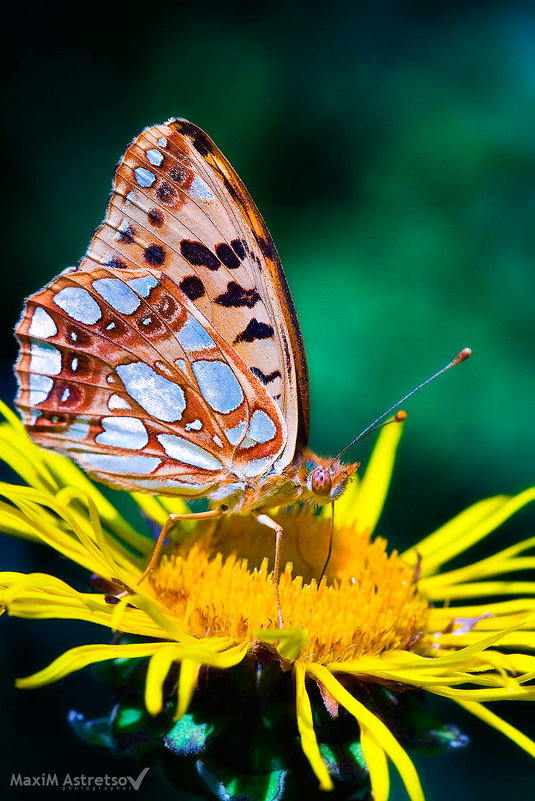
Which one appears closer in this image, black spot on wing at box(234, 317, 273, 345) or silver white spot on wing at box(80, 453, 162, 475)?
silver white spot on wing at box(80, 453, 162, 475)

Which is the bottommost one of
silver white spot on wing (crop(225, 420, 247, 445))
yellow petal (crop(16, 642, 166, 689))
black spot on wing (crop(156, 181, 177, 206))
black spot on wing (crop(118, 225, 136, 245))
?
yellow petal (crop(16, 642, 166, 689))

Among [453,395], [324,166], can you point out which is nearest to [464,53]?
[324,166]

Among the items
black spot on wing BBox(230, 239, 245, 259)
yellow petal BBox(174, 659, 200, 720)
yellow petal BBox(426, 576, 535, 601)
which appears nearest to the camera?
yellow petal BBox(174, 659, 200, 720)

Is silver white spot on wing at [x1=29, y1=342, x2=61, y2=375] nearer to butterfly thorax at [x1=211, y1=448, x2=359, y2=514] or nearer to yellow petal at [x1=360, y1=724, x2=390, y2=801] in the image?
butterfly thorax at [x1=211, y1=448, x2=359, y2=514]

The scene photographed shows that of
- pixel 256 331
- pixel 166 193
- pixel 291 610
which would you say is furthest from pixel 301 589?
pixel 166 193

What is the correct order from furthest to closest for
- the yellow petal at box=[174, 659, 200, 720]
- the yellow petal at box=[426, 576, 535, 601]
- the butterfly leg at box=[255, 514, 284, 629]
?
the yellow petal at box=[426, 576, 535, 601], the butterfly leg at box=[255, 514, 284, 629], the yellow petal at box=[174, 659, 200, 720]

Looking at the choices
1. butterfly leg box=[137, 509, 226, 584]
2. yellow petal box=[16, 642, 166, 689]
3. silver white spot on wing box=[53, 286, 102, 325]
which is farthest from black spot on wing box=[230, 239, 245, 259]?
yellow petal box=[16, 642, 166, 689]

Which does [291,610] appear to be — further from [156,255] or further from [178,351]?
[156,255]

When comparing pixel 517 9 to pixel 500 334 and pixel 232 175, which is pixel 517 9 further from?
pixel 232 175
